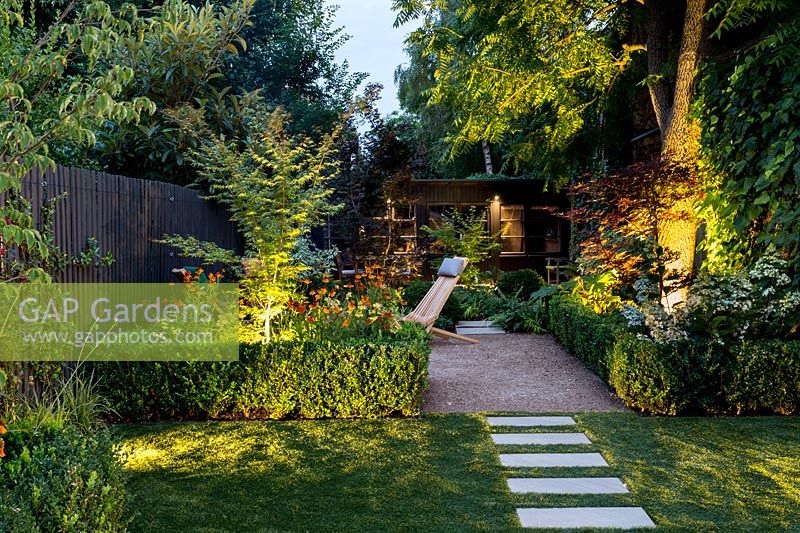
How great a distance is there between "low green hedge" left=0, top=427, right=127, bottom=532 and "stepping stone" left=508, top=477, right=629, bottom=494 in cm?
201

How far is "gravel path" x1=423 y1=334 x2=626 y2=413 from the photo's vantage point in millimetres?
5703

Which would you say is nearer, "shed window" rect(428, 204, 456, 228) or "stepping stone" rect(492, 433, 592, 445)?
"stepping stone" rect(492, 433, 592, 445)

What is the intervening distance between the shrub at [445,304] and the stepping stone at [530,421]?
4987 millimetres

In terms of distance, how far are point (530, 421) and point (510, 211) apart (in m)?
12.3

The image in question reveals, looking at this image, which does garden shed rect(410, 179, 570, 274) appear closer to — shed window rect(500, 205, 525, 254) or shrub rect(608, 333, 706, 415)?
shed window rect(500, 205, 525, 254)

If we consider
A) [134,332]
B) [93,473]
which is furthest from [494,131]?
[93,473]

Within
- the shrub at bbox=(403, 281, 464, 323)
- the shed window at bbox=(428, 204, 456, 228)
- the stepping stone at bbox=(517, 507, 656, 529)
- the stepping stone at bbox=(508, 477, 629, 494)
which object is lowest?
the stepping stone at bbox=(517, 507, 656, 529)

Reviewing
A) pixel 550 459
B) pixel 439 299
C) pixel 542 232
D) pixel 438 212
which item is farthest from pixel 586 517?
pixel 542 232

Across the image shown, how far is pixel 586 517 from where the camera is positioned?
3414 millimetres

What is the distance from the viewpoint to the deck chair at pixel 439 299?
26.9 feet

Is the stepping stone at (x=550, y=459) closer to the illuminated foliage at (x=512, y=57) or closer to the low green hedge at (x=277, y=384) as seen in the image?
the low green hedge at (x=277, y=384)

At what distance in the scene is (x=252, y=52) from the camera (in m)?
18.5

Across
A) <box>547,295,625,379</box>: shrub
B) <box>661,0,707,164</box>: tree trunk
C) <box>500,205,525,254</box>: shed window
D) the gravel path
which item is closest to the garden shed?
<box>500,205,525,254</box>: shed window

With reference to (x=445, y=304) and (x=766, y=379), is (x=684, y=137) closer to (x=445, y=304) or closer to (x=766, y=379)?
(x=766, y=379)
